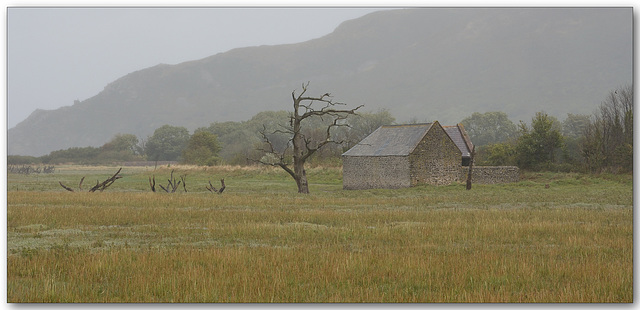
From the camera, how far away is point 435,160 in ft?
181

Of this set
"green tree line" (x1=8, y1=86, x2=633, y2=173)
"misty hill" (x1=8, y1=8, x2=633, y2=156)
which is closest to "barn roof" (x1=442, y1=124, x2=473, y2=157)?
"green tree line" (x1=8, y1=86, x2=633, y2=173)

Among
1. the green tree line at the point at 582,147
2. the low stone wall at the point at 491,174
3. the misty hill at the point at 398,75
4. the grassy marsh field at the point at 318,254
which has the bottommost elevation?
the grassy marsh field at the point at 318,254

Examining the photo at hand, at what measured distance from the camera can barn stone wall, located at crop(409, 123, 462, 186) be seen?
177ft

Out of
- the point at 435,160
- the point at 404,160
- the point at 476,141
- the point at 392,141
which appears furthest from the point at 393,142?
the point at 476,141

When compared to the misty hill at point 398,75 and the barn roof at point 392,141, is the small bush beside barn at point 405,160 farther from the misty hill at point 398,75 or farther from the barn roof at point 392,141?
the misty hill at point 398,75

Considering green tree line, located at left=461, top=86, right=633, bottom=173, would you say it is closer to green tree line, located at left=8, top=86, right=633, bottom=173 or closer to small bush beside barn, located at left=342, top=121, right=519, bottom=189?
green tree line, located at left=8, top=86, right=633, bottom=173

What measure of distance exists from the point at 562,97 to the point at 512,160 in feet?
399

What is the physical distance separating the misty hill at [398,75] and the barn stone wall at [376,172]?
125 feet

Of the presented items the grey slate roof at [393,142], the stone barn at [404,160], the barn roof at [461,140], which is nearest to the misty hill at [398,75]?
the barn roof at [461,140]

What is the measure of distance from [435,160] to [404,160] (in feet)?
10.2

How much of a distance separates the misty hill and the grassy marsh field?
189ft

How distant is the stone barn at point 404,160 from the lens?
176 feet

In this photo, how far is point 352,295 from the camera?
11867mm

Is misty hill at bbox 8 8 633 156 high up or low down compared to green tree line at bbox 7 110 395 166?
up
